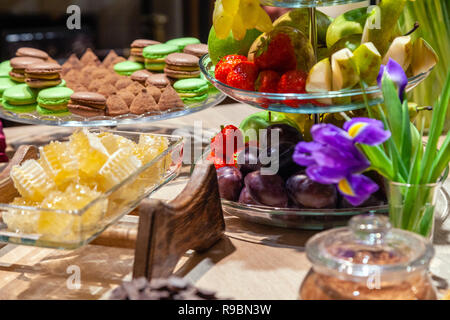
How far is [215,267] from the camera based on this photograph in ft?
2.53

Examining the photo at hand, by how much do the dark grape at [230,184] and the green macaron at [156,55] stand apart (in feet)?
1.71

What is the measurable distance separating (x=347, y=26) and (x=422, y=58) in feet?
0.35

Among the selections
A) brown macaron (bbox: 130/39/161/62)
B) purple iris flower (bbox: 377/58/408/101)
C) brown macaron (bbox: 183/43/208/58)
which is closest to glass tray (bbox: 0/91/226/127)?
brown macaron (bbox: 183/43/208/58)

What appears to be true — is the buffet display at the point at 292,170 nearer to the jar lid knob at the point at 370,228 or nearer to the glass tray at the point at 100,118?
the jar lid knob at the point at 370,228

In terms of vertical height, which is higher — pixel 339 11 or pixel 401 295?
pixel 339 11

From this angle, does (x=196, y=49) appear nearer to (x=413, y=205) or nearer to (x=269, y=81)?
(x=269, y=81)

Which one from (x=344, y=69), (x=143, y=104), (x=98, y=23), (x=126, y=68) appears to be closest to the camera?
(x=344, y=69)

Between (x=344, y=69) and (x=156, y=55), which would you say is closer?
(x=344, y=69)

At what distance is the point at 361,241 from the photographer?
1.92ft

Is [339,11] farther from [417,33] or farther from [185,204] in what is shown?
[185,204]

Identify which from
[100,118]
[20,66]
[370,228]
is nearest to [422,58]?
[370,228]

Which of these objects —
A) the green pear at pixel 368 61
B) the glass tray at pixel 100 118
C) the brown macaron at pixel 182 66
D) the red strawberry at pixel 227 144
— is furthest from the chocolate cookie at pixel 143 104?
the green pear at pixel 368 61
